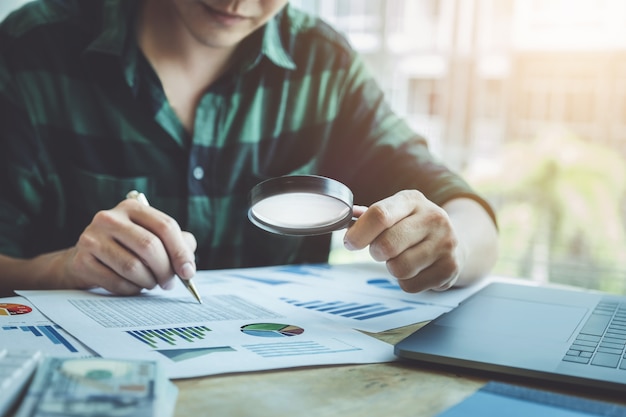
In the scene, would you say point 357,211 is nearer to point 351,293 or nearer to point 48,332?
point 351,293

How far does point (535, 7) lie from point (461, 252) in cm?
809

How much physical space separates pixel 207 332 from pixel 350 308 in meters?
0.23

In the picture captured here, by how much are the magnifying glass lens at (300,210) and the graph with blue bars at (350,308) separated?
13cm

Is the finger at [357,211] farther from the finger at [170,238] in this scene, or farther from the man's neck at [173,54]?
the man's neck at [173,54]

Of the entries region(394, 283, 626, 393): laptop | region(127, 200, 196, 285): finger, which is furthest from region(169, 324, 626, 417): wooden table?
region(127, 200, 196, 285): finger

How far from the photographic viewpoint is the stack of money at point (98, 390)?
1.44 ft

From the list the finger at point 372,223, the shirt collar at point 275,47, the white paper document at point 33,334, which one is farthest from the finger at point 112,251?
the shirt collar at point 275,47

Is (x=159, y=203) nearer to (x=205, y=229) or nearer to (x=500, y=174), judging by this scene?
(x=205, y=229)

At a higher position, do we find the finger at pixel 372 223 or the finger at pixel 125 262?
the finger at pixel 372 223

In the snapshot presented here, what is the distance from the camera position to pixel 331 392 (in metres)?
0.57

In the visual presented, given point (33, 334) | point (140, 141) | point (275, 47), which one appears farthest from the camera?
point (275, 47)

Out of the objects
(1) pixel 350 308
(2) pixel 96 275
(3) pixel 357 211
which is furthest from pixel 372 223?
(2) pixel 96 275

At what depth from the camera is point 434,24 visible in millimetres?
8969

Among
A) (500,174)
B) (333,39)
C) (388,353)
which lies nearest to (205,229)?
(333,39)
